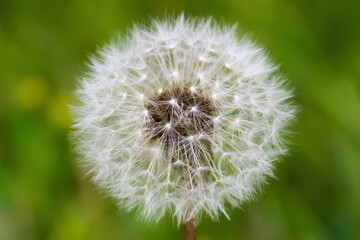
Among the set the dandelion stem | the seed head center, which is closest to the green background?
the seed head center

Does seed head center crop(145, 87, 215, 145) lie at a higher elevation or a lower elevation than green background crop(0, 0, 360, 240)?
lower

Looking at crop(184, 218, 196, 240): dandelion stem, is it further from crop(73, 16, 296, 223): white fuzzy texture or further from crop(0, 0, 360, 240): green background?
crop(0, 0, 360, 240): green background

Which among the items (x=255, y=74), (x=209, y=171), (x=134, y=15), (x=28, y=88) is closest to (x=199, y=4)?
(x=134, y=15)

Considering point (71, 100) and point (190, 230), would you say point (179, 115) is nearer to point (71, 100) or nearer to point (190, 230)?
point (190, 230)

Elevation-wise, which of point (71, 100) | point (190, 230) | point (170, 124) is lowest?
point (190, 230)

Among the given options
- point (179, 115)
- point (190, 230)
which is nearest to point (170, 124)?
point (179, 115)

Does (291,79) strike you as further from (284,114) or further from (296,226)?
(284,114)

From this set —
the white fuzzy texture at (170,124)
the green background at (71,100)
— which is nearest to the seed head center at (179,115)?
the white fuzzy texture at (170,124)
